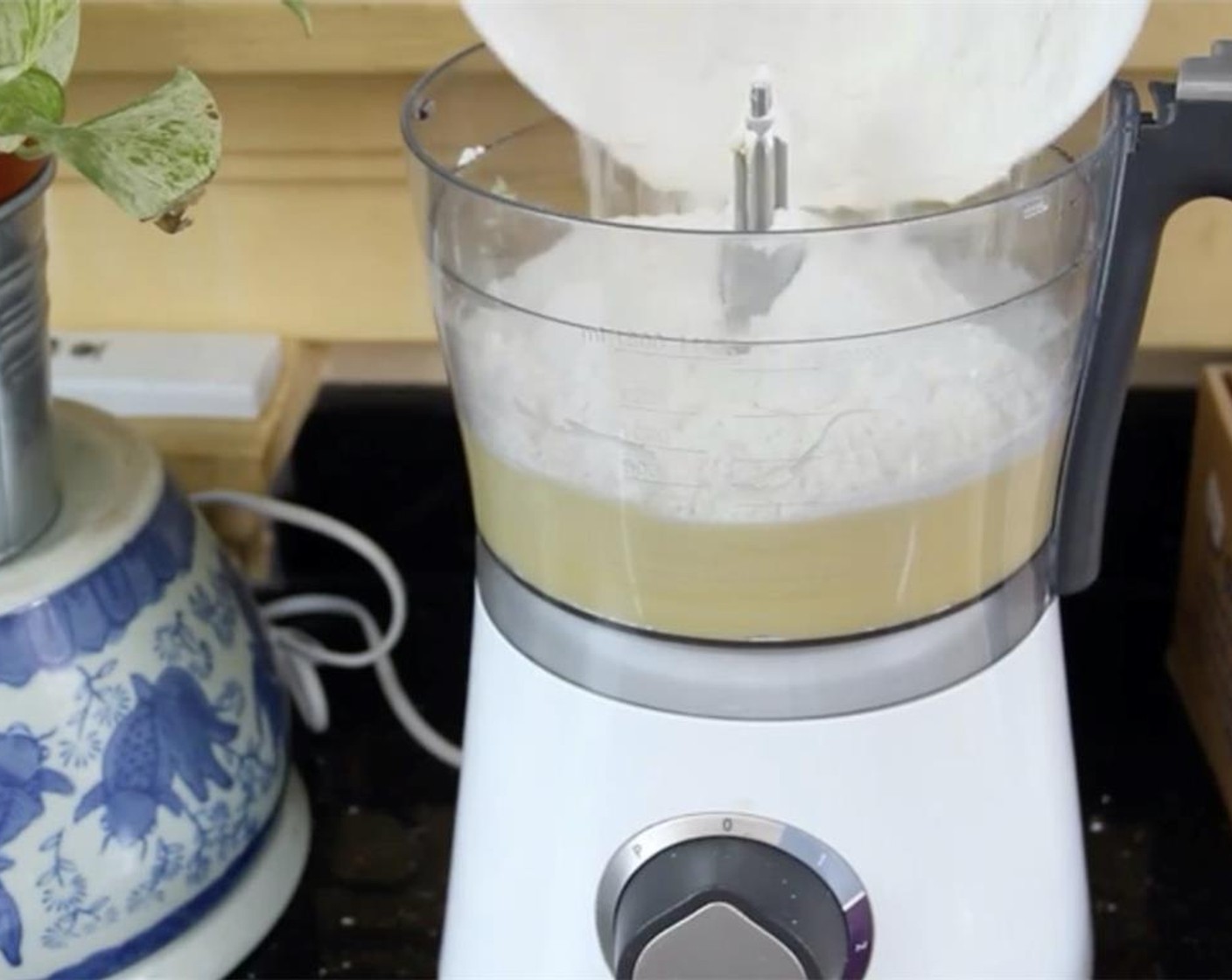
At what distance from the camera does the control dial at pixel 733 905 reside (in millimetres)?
434

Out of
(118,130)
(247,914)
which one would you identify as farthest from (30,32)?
(247,914)

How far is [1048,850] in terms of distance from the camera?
474mm

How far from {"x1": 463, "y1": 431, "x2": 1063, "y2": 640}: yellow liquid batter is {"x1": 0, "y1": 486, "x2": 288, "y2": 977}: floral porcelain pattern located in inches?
5.2

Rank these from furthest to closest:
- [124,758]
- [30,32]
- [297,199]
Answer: [297,199], [124,758], [30,32]

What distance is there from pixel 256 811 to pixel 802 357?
257mm

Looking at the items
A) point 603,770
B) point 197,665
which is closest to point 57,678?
point 197,665

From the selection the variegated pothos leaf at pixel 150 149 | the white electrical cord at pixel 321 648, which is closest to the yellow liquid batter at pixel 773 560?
the variegated pothos leaf at pixel 150 149

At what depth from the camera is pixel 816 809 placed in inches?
17.3

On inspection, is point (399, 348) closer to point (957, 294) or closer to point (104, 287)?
point (104, 287)

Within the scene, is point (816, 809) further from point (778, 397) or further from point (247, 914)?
point (247, 914)

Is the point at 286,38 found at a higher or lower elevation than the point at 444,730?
higher

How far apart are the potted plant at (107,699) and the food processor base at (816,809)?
0.34 ft

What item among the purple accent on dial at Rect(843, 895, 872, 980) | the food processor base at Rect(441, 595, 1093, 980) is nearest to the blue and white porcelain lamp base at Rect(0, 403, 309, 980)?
the food processor base at Rect(441, 595, 1093, 980)

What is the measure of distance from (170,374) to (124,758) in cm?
21
